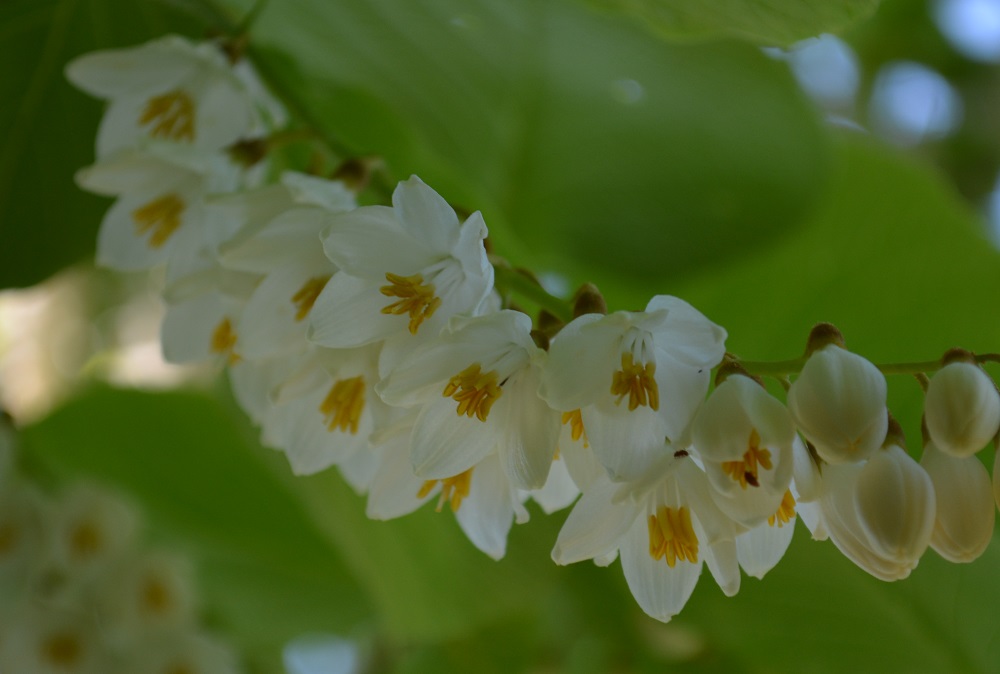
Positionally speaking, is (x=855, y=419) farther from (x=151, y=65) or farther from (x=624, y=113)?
(x=624, y=113)

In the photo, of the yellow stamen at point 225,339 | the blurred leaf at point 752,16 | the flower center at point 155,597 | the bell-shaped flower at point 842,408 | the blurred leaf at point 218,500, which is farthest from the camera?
the blurred leaf at point 218,500

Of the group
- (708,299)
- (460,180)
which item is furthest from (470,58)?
(708,299)

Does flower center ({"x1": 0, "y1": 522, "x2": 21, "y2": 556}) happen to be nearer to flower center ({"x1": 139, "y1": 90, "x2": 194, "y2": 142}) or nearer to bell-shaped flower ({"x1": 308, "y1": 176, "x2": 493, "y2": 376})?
flower center ({"x1": 139, "y1": 90, "x2": 194, "y2": 142})

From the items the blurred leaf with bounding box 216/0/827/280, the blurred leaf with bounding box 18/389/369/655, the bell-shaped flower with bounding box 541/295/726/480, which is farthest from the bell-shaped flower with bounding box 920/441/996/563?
the blurred leaf with bounding box 18/389/369/655

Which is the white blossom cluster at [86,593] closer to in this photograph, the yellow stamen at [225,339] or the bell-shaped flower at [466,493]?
the yellow stamen at [225,339]

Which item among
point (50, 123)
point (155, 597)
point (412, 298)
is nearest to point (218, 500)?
point (155, 597)

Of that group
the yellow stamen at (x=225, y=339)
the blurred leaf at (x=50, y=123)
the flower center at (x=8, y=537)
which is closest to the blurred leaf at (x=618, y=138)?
the blurred leaf at (x=50, y=123)

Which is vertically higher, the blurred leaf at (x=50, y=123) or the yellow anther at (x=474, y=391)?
the yellow anther at (x=474, y=391)
